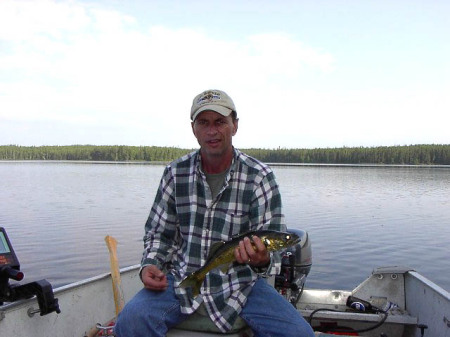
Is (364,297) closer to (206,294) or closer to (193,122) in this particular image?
(206,294)

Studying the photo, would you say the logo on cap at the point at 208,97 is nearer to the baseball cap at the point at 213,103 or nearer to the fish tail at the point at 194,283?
the baseball cap at the point at 213,103

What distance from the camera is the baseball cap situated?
3.49 meters

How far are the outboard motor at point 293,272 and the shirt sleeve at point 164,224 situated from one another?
1.78m

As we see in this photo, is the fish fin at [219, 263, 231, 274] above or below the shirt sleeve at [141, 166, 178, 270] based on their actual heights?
below

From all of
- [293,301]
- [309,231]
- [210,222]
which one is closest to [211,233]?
[210,222]

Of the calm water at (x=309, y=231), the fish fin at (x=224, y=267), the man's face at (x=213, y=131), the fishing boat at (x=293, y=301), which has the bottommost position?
the calm water at (x=309, y=231)

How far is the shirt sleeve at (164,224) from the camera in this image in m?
3.77

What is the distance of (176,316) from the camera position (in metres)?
3.43

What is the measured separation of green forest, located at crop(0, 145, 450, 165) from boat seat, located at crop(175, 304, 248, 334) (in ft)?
362

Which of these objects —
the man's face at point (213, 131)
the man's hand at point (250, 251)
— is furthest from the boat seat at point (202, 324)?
the man's face at point (213, 131)

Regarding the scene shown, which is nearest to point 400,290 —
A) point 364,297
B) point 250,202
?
point 364,297

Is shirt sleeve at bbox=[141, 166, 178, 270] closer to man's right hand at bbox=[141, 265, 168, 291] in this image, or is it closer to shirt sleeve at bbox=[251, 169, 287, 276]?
man's right hand at bbox=[141, 265, 168, 291]

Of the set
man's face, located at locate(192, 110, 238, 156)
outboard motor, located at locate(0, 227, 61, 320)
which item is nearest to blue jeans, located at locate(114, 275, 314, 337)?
outboard motor, located at locate(0, 227, 61, 320)

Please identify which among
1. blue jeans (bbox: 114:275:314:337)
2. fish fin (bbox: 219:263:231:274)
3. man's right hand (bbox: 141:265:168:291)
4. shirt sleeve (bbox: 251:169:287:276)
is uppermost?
shirt sleeve (bbox: 251:169:287:276)
